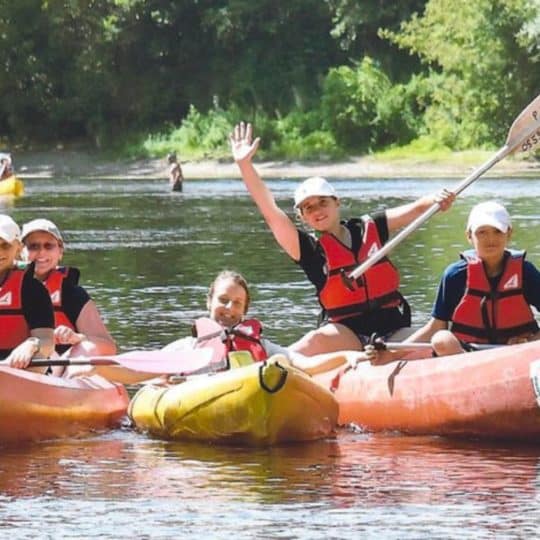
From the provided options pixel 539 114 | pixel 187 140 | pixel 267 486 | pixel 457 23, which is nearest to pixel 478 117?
pixel 457 23

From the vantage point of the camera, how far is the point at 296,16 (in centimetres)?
5797

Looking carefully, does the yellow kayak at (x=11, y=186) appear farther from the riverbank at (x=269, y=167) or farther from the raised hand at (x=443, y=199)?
the raised hand at (x=443, y=199)

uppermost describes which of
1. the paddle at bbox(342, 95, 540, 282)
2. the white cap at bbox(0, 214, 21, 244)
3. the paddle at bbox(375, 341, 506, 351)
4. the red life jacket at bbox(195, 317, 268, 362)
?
the paddle at bbox(342, 95, 540, 282)

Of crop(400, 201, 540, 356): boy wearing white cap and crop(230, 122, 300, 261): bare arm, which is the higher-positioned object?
crop(230, 122, 300, 261): bare arm

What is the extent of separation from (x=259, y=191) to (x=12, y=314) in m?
1.32

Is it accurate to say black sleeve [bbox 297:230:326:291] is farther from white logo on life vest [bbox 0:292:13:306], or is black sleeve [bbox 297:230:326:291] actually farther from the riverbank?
the riverbank

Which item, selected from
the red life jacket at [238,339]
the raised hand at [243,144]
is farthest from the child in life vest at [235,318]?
the raised hand at [243,144]

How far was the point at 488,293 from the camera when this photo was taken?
884 centimetres

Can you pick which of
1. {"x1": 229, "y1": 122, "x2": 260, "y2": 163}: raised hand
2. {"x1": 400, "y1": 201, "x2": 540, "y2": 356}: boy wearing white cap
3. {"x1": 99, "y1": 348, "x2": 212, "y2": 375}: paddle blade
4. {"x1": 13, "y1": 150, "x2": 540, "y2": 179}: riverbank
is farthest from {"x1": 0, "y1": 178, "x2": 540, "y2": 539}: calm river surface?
{"x1": 13, "y1": 150, "x2": 540, "y2": 179}: riverbank

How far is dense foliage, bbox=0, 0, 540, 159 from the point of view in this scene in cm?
5056

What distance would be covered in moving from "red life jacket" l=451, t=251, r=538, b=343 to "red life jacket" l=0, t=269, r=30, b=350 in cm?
208

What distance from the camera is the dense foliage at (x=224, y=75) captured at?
1991 inches

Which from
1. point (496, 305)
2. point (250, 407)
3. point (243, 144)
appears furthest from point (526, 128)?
point (250, 407)

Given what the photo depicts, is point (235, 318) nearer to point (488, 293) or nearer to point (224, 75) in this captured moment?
point (488, 293)
